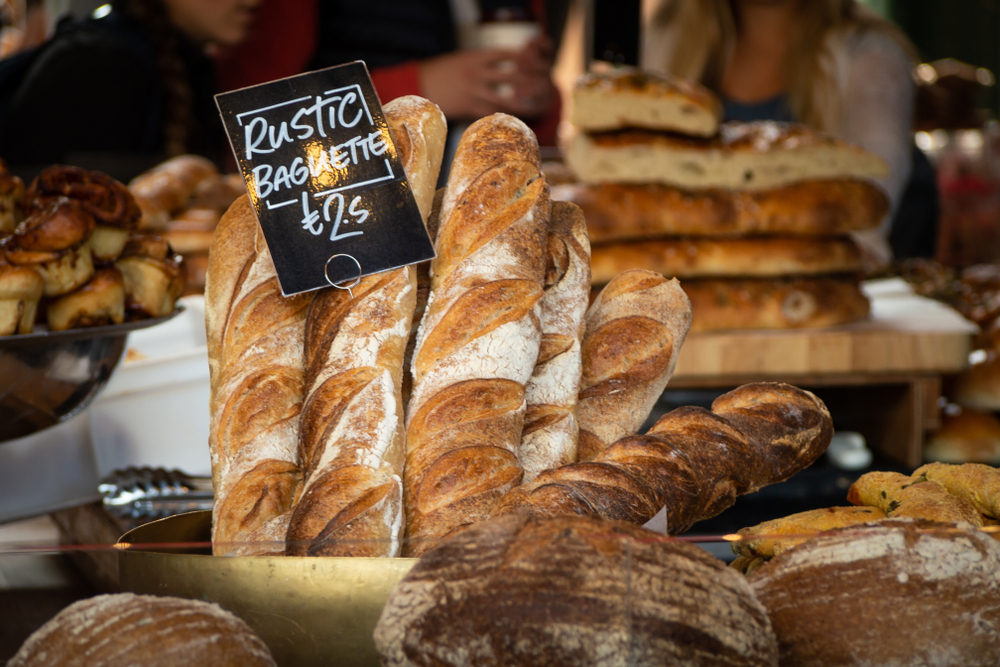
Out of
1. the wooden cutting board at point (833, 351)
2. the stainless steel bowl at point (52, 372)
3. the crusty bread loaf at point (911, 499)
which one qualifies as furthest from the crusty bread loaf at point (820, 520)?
the wooden cutting board at point (833, 351)

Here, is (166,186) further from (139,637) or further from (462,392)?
(139,637)

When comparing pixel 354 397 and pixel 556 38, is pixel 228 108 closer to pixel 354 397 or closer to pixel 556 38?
pixel 354 397

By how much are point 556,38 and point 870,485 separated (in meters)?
3.36

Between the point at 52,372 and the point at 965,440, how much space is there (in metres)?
1.90

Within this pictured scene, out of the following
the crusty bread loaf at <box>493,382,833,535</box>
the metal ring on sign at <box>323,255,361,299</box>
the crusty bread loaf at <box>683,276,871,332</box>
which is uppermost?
the metal ring on sign at <box>323,255,361,299</box>

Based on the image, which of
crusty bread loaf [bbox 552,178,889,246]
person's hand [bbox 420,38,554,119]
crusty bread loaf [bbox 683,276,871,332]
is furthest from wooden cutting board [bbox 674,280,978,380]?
person's hand [bbox 420,38,554,119]

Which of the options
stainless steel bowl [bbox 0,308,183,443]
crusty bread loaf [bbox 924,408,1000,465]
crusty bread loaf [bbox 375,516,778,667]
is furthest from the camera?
crusty bread loaf [bbox 924,408,1000,465]

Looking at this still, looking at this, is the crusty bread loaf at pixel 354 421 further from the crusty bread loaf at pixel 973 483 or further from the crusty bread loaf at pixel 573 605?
the crusty bread loaf at pixel 973 483

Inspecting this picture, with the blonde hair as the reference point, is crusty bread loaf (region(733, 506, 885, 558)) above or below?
above

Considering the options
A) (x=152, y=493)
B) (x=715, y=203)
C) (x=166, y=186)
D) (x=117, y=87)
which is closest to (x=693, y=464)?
(x=152, y=493)

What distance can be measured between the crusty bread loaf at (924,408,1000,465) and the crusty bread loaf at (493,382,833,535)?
4.28 feet

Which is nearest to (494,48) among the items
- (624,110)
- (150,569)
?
(624,110)

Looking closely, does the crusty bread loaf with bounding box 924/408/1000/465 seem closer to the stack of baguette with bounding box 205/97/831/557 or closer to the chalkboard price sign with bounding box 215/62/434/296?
the stack of baguette with bounding box 205/97/831/557

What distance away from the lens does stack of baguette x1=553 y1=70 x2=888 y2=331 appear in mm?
2244
